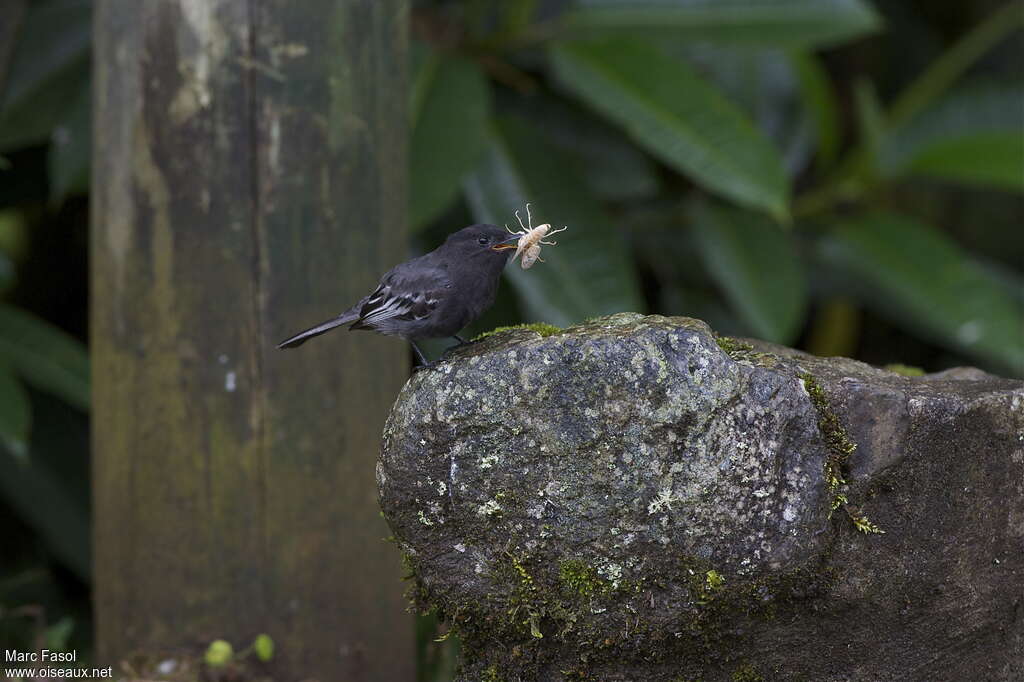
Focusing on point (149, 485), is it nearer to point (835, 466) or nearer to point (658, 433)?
point (658, 433)

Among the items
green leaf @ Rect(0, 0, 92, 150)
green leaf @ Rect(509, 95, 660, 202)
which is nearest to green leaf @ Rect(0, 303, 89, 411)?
green leaf @ Rect(0, 0, 92, 150)

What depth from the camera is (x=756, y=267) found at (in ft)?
19.4

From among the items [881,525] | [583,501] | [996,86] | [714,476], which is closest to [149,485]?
[583,501]

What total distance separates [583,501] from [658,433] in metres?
0.23

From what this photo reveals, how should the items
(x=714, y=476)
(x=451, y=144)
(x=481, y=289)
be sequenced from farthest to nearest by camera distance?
(x=451, y=144)
(x=481, y=289)
(x=714, y=476)

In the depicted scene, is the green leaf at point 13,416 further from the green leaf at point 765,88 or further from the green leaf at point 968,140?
the green leaf at point 968,140

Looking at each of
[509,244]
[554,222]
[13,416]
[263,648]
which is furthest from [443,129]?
[263,648]

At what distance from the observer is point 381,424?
13.3 ft

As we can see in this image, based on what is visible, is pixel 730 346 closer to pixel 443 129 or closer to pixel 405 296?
pixel 405 296

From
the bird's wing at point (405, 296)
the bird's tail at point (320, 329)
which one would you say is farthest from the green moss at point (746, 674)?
the bird's tail at point (320, 329)

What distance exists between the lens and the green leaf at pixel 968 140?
19.4ft

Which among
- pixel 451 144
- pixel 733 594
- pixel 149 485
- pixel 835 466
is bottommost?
pixel 733 594

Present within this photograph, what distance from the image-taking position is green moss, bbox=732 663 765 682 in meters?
2.73

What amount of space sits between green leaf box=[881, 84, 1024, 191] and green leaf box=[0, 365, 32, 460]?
4.55 meters
